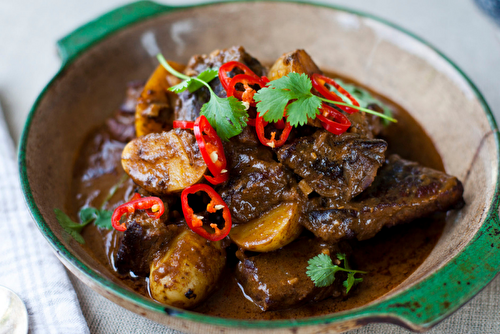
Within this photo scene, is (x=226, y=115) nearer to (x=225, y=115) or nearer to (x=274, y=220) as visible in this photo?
(x=225, y=115)

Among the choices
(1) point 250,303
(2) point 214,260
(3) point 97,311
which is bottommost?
(3) point 97,311

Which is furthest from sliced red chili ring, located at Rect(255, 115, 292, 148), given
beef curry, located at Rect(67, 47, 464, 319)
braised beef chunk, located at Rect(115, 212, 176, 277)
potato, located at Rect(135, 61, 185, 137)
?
potato, located at Rect(135, 61, 185, 137)

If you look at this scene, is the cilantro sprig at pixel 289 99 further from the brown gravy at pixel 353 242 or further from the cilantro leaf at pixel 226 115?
the brown gravy at pixel 353 242

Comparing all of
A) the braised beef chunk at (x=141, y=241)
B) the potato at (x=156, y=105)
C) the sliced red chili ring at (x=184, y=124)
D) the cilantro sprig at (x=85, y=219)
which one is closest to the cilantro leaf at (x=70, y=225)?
the cilantro sprig at (x=85, y=219)

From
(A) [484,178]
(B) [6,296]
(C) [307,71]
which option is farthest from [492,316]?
(B) [6,296]

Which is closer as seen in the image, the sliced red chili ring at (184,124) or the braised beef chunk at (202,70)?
the sliced red chili ring at (184,124)

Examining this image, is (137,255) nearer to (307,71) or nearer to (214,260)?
(214,260)

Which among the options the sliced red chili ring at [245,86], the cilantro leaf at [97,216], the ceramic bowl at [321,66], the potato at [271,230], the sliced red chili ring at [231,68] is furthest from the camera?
the cilantro leaf at [97,216]

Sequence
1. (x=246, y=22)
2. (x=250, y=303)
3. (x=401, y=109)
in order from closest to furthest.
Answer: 1. (x=250, y=303)
2. (x=401, y=109)
3. (x=246, y=22)
